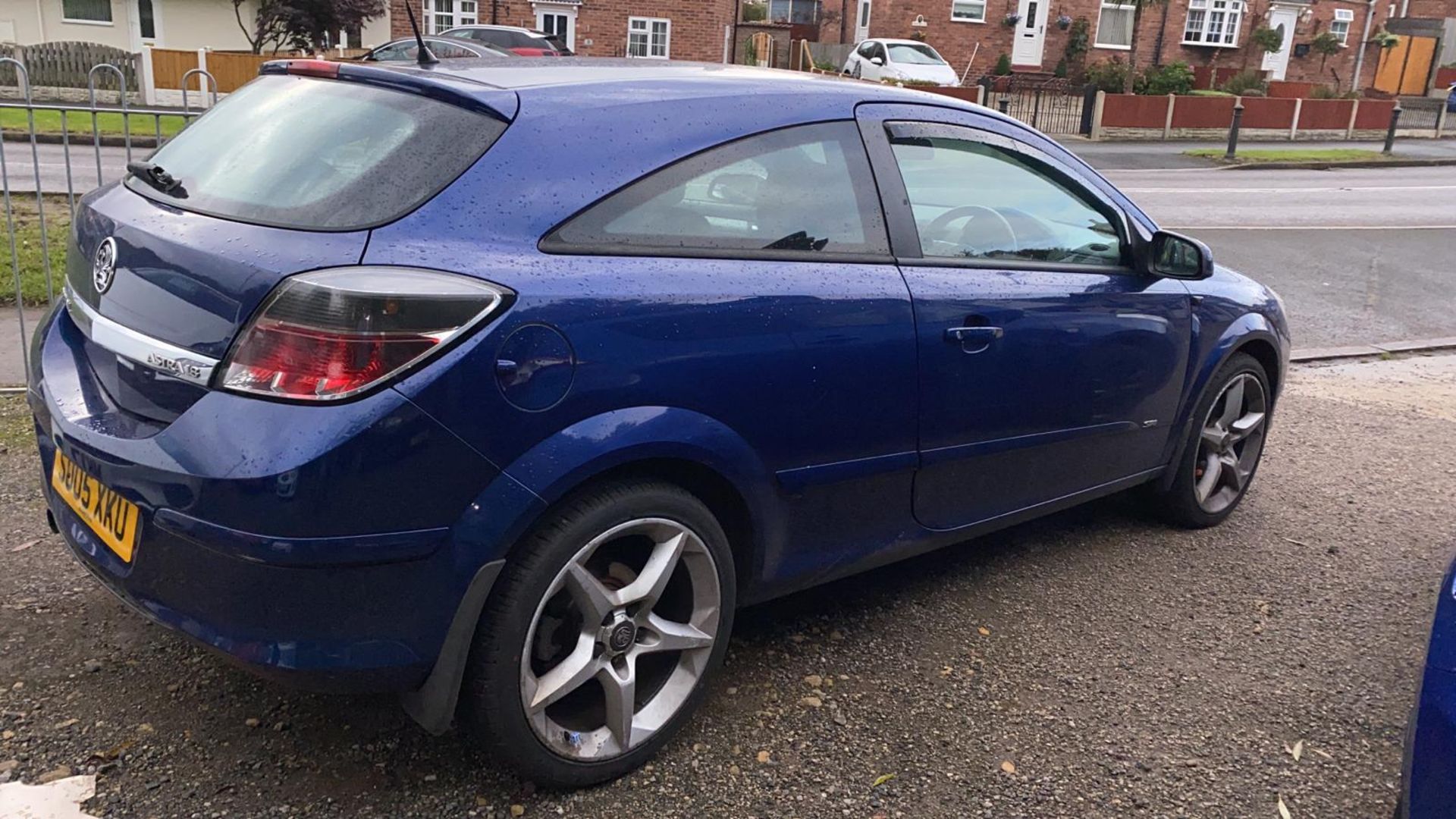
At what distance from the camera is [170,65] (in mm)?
25609

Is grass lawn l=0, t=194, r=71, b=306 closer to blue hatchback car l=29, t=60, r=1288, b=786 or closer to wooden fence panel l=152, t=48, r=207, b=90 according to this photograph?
blue hatchback car l=29, t=60, r=1288, b=786

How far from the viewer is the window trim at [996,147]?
11.1 ft

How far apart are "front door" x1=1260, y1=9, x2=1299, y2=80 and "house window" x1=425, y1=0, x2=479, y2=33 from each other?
1138 inches

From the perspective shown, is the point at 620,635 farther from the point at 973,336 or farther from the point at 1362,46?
the point at 1362,46

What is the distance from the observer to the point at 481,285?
8.04ft

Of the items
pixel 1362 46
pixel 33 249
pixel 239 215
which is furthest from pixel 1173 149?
pixel 239 215

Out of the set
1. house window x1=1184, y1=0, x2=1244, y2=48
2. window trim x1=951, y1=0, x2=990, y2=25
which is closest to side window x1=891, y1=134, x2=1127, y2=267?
window trim x1=951, y1=0, x2=990, y2=25

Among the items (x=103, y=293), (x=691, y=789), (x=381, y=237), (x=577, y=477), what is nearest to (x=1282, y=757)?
(x=691, y=789)

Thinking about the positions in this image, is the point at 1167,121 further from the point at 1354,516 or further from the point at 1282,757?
the point at 1282,757

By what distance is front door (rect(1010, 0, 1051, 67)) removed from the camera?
38.8m

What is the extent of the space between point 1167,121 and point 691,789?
31.1 m

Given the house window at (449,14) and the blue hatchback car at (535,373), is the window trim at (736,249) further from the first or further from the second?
the house window at (449,14)

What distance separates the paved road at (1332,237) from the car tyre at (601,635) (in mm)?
7333

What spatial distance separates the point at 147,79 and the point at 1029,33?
2730 cm
